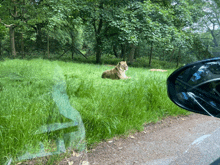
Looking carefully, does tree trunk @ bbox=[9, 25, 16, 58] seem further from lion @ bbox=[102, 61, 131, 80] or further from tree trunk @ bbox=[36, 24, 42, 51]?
lion @ bbox=[102, 61, 131, 80]

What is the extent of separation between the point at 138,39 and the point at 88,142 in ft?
17.3

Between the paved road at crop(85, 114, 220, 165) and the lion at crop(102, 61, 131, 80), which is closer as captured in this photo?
the paved road at crop(85, 114, 220, 165)

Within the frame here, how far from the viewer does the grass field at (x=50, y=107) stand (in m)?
1.14

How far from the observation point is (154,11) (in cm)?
530

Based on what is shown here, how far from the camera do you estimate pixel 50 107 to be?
138 cm

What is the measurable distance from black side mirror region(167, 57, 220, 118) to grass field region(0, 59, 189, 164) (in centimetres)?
89

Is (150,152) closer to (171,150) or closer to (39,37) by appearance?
(171,150)

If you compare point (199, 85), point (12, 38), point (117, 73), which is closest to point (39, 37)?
point (12, 38)

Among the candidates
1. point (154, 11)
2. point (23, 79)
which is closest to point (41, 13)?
point (23, 79)

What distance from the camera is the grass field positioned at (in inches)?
44.8

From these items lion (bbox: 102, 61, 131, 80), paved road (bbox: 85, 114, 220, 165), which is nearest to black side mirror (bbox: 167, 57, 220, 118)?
paved road (bbox: 85, 114, 220, 165)

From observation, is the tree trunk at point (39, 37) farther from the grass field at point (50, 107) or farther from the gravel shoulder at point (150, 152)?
the gravel shoulder at point (150, 152)

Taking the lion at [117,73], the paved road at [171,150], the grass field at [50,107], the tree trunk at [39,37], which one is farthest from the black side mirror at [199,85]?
the lion at [117,73]

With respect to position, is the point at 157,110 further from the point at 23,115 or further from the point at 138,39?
the point at 138,39
